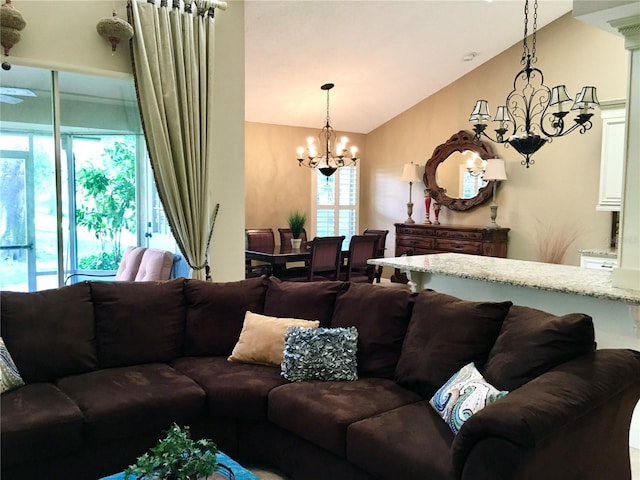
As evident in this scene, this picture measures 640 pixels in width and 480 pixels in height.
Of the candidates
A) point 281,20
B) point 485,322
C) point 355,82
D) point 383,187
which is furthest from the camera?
point 383,187

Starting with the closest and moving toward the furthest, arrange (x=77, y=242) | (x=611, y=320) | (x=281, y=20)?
1. (x=611, y=320)
2. (x=77, y=242)
3. (x=281, y=20)

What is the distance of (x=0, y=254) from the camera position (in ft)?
11.3

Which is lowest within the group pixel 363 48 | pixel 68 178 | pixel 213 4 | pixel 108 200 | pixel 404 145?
pixel 108 200

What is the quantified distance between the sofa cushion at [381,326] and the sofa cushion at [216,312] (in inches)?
27.2

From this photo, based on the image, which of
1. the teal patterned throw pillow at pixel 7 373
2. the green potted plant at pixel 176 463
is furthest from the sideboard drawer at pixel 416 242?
the green potted plant at pixel 176 463

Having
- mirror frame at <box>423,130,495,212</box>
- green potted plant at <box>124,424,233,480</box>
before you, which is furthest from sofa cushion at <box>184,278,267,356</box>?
mirror frame at <box>423,130,495,212</box>

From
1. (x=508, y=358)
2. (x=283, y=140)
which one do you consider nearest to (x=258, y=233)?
(x=283, y=140)

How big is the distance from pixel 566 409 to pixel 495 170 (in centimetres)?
495

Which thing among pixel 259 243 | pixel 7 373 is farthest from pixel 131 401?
pixel 259 243

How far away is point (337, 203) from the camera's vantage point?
8.11m

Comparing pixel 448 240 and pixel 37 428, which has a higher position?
pixel 448 240

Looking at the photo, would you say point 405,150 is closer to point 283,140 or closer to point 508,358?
point 283,140

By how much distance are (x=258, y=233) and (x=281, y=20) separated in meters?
2.68

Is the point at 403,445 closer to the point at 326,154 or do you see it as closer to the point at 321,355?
the point at 321,355
